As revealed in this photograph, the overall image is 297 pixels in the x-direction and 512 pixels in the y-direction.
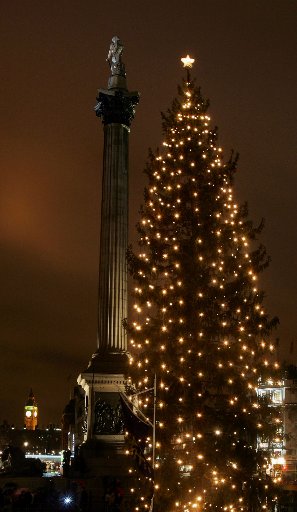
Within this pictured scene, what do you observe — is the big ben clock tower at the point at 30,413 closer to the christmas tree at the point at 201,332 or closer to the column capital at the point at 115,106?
the column capital at the point at 115,106

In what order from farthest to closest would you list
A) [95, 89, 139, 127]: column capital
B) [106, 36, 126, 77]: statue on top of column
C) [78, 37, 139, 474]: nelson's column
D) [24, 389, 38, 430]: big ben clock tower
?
1. [24, 389, 38, 430]: big ben clock tower
2. [106, 36, 126, 77]: statue on top of column
3. [95, 89, 139, 127]: column capital
4. [78, 37, 139, 474]: nelson's column

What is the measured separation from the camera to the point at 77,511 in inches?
1137

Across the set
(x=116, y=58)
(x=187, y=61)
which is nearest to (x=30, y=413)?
(x=116, y=58)

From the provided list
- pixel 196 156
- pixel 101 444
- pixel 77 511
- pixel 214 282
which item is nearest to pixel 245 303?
pixel 214 282

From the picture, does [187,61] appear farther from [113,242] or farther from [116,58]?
[116,58]

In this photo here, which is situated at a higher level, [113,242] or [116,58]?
[116,58]

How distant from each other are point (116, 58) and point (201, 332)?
24971 mm

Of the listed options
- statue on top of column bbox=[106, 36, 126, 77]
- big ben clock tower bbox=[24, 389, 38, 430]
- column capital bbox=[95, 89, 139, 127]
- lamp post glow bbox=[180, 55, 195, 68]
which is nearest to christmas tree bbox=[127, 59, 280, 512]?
lamp post glow bbox=[180, 55, 195, 68]

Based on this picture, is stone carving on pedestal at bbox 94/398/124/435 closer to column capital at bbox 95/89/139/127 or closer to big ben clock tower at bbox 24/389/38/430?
column capital at bbox 95/89/139/127

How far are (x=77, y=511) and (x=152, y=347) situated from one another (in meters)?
7.36

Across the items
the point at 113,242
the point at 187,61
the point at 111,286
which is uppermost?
the point at 187,61

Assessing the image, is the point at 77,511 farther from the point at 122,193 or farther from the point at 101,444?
the point at 122,193

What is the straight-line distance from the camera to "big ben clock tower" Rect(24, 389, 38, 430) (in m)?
181

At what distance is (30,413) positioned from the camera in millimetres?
184250
